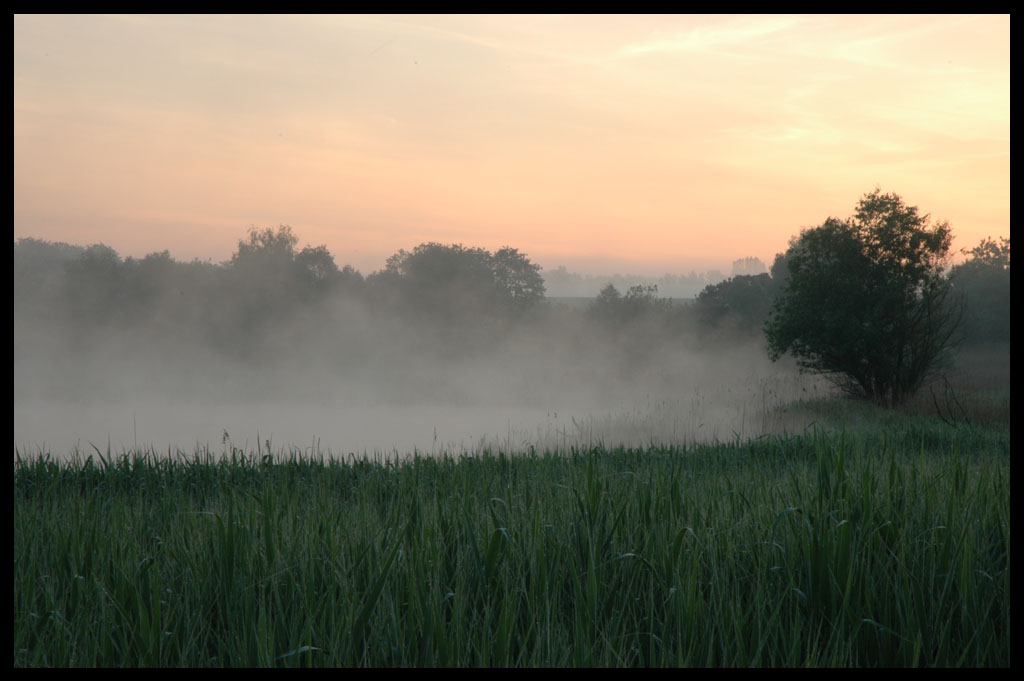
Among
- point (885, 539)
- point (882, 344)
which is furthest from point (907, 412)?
point (885, 539)

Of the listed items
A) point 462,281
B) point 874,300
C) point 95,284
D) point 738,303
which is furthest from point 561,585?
point 95,284

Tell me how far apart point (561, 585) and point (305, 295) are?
50602 mm

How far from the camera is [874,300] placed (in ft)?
65.4

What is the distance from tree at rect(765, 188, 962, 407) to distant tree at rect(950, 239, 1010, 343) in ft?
55.4

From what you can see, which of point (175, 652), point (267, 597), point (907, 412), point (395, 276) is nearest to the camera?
point (175, 652)

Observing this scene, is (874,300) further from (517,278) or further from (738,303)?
(517,278)

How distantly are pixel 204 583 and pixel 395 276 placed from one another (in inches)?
2038

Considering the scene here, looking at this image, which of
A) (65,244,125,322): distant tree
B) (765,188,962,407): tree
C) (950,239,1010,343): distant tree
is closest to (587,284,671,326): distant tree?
(950,239,1010,343): distant tree

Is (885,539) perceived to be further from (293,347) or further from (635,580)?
(293,347)

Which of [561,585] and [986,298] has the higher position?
[986,298]

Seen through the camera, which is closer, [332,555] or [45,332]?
[332,555]

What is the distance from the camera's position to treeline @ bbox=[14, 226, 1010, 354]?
4719 cm
